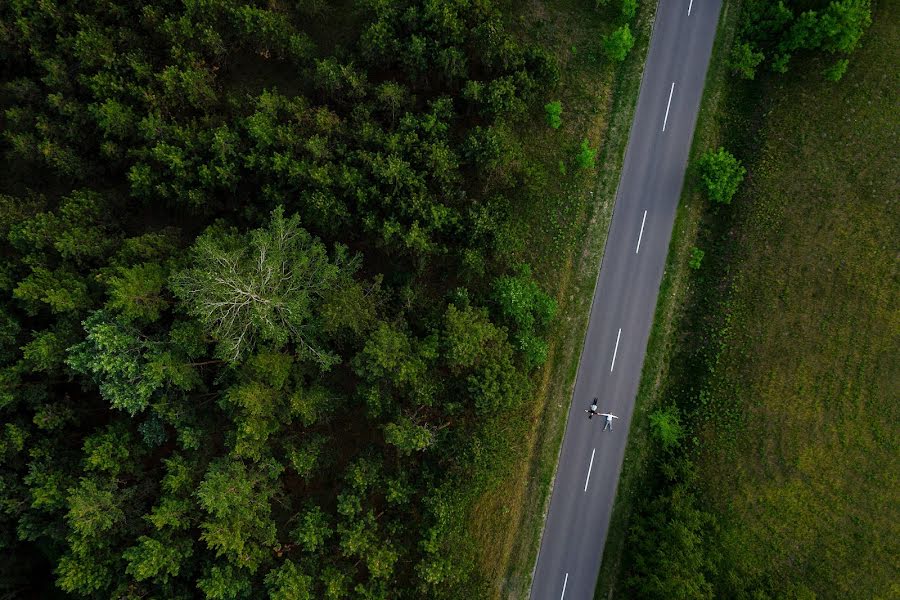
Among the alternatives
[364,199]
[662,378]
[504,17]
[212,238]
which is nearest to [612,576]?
[662,378]

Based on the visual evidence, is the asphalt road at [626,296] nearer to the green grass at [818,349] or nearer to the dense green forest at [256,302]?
the green grass at [818,349]

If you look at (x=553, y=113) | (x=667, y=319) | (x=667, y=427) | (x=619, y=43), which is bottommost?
(x=667, y=427)

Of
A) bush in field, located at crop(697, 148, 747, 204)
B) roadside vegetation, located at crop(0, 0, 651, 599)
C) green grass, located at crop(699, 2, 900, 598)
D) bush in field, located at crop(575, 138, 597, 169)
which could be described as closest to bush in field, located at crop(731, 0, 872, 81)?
green grass, located at crop(699, 2, 900, 598)

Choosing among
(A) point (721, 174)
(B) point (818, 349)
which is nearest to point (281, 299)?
(A) point (721, 174)

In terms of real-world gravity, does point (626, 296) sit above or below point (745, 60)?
below

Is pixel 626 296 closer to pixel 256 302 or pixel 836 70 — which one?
pixel 836 70
